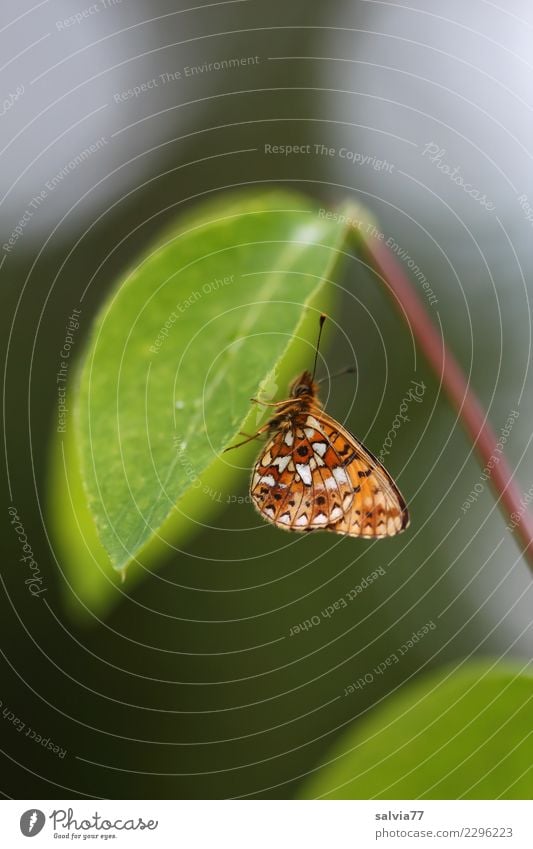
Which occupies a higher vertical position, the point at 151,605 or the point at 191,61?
the point at 191,61

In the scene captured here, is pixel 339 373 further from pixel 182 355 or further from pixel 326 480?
pixel 182 355

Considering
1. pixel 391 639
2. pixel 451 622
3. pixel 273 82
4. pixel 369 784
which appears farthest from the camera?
pixel 273 82

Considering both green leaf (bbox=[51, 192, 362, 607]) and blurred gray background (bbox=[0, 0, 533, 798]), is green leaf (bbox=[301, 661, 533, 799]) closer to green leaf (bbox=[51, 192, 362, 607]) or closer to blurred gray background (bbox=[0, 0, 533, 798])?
blurred gray background (bbox=[0, 0, 533, 798])

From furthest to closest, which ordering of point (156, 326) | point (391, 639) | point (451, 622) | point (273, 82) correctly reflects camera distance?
point (273, 82) → point (391, 639) → point (451, 622) → point (156, 326)

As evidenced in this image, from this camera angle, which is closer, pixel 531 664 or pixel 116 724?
pixel 531 664

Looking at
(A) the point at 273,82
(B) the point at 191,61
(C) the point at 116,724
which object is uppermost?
(A) the point at 273,82

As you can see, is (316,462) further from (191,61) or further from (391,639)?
(191,61)

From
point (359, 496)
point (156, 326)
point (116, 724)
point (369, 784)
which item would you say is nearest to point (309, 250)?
point (156, 326)
